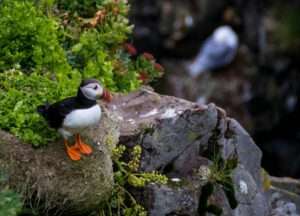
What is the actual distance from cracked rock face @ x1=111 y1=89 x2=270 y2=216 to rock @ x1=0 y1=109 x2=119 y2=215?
1.44ft

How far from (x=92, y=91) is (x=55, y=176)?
1.86 feet

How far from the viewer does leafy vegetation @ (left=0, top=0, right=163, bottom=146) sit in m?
5.47

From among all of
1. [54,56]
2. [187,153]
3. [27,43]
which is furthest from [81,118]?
[27,43]

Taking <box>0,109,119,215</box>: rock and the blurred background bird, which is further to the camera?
the blurred background bird

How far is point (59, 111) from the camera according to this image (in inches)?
197

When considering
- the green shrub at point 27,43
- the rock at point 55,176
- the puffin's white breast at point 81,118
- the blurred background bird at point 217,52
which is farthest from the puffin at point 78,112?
the blurred background bird at point 217,52

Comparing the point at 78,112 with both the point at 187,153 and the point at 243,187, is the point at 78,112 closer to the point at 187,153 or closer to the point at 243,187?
the point at 187,153

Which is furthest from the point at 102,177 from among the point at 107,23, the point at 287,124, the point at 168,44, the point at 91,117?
the point at 168,44

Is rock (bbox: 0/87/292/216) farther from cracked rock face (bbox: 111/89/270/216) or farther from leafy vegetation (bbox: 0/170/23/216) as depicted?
leafy vegetation (bbox: 0/170/23/216)

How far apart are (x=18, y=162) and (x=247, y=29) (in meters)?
11.2

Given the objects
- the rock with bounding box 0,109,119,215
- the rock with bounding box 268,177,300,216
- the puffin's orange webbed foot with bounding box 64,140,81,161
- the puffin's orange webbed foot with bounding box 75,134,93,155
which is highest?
the rock with bounding box 268,177,300,216

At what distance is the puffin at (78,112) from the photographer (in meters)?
4.93

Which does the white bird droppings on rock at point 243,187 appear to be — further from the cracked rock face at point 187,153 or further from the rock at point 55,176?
the rock at point 55,176

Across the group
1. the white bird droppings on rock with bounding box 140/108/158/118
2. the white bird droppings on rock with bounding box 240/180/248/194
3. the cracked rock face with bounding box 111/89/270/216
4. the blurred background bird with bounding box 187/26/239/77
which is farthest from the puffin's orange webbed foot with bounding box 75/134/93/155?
the blurred background bird with bounding box 187/26/239/77
